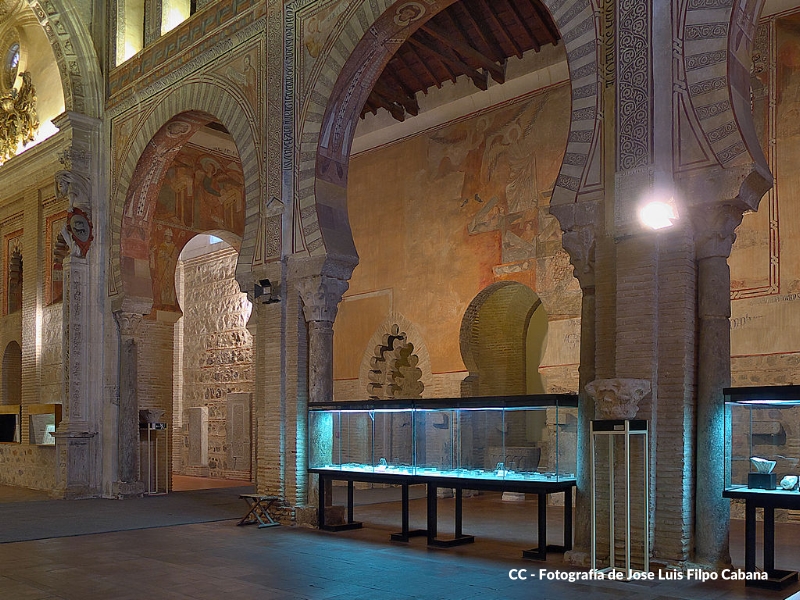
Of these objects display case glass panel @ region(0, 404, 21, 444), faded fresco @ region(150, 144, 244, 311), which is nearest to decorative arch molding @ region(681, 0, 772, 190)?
faded fresco @ region(150, 144, 244, 311)

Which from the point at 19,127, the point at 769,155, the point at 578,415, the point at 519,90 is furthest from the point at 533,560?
the point at 19,127

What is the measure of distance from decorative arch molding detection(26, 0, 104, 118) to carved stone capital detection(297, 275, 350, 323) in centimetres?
656

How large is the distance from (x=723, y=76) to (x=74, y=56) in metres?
11.1

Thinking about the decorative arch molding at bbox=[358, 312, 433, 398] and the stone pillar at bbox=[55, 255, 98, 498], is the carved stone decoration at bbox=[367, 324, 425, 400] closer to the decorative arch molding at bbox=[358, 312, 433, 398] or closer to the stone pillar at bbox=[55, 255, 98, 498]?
the decorative arch molding at bbox=[358, 312, 433, 398]

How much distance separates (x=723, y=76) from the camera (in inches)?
250

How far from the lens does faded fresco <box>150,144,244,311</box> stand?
47.9ft

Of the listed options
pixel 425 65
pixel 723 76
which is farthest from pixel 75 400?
pixel 723 76

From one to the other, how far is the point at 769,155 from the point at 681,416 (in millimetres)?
5349

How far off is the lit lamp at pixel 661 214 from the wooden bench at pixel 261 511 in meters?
5.40

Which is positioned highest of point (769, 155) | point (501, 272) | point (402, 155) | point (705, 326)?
point (402, 155)

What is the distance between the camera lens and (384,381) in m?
15.1

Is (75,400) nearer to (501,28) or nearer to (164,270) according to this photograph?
(164,270)

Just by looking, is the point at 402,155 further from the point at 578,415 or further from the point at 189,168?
the point at 578,415

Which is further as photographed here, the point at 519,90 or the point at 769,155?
the point at 519,90
